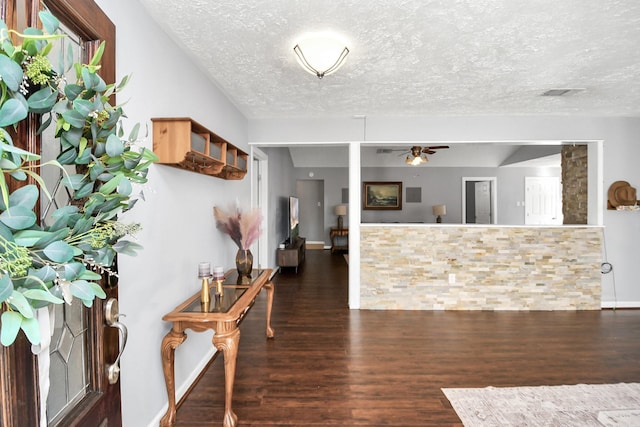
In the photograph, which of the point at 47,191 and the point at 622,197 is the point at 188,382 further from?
the point at 622,197

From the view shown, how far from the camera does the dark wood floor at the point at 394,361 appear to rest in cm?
214

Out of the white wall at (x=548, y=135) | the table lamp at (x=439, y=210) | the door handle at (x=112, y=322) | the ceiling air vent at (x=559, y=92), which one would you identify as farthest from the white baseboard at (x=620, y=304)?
the door handle at (x=112, y=322)

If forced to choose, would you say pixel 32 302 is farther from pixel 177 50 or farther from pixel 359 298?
pixel 359 298

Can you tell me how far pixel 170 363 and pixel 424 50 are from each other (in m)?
2.71

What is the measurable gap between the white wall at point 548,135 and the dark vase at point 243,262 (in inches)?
66.3

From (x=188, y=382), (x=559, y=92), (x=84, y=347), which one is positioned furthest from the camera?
(x=559, y=92)

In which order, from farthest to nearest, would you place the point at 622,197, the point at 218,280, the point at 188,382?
1. the point at 622,197
2. the point at 188,382
3. the point at 218,280

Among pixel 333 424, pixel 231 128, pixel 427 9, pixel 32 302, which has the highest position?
pixel 427 9

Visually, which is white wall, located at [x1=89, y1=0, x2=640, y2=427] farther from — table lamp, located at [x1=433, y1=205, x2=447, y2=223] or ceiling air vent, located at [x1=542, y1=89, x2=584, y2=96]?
table lamp, located at [x1=433, y1=205, x2=447, y2=223]

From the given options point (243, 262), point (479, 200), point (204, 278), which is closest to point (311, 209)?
point (479, 200)

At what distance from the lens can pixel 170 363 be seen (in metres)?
1.94

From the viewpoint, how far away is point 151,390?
74.4 inches

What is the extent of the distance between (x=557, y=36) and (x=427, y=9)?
1.02 metres

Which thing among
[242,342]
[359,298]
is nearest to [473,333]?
[359,298]
